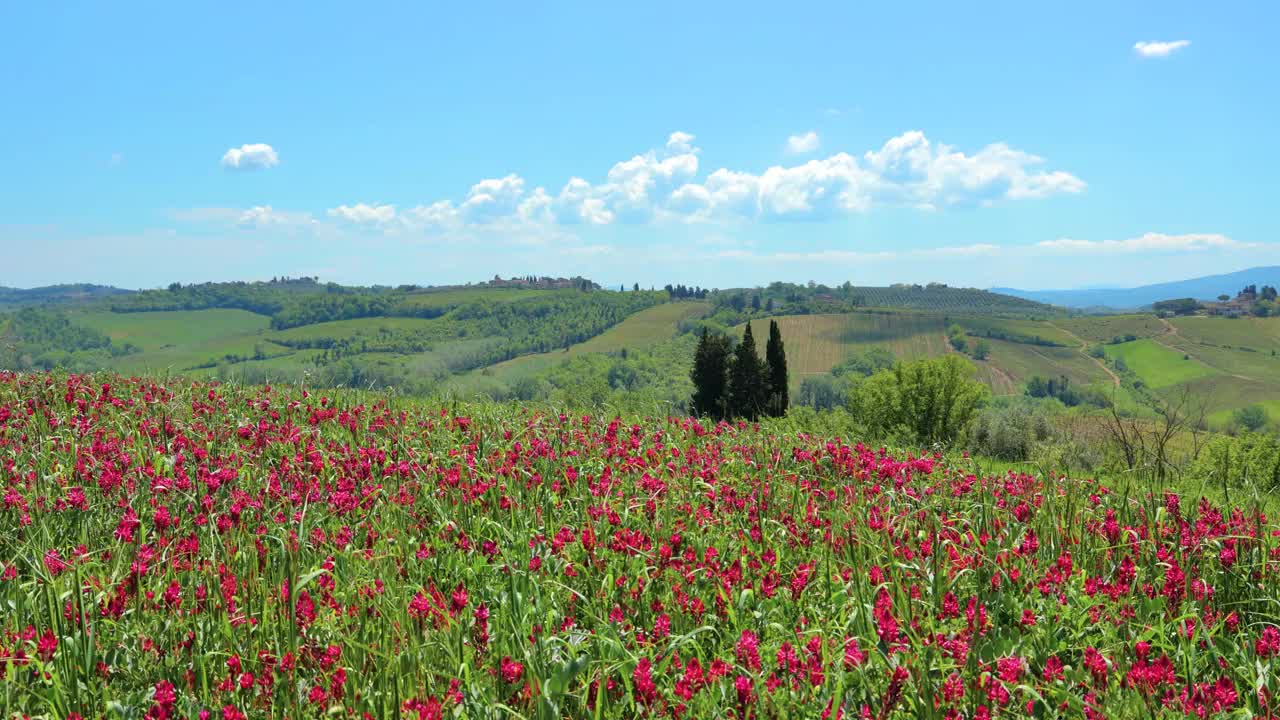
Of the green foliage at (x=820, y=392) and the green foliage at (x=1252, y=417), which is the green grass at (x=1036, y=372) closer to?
the green foliage at (x=1252, y=417)

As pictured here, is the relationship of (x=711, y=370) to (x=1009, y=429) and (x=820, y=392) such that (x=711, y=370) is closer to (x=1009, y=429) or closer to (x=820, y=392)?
(x=1009, y=429)

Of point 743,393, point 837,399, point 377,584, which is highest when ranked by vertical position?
point 377,584

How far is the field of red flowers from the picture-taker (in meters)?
3.27

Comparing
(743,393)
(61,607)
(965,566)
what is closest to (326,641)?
(61,607)

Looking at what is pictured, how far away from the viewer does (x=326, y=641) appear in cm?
380

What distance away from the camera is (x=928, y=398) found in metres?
67.0

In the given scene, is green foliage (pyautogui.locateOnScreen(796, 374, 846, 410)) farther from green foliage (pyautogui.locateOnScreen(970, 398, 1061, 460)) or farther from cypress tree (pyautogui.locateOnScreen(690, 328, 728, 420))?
cypress tree (pyautogui.locateOnScreen(690, 328, 728, 420))

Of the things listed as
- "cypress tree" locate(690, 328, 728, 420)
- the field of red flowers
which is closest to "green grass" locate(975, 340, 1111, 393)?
"cypress tree" locate(690, 328, 728, 420)

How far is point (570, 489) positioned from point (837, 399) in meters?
158

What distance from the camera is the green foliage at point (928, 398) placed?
65.5 meters

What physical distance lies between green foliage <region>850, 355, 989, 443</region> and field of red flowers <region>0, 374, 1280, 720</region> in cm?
6171

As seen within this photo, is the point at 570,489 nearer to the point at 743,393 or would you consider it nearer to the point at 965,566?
the point at 965,566

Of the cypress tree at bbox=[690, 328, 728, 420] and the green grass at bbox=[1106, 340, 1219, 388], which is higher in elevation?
the cypress tree at bbox=[690, 328, 728, 420]

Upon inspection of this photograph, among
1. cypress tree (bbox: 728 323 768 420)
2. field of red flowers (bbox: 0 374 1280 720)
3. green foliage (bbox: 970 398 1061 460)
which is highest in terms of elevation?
field of red flowers (bbox: 0 374 1280 720)
